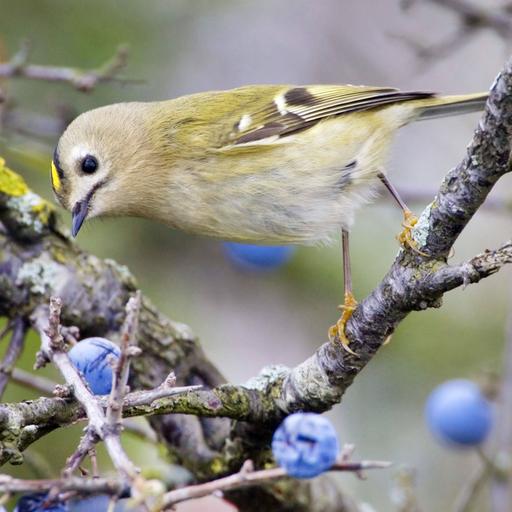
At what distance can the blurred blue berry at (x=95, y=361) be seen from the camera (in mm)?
2156

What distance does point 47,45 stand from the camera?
15.0 feet

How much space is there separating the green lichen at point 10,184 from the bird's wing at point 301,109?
788mm

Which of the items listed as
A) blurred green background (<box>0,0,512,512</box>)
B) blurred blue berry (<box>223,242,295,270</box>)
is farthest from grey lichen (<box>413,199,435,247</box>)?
blurred blue berry (<box>223,242,295,270</box>)

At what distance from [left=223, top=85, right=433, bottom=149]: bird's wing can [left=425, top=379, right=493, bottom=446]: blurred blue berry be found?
1.14 metres

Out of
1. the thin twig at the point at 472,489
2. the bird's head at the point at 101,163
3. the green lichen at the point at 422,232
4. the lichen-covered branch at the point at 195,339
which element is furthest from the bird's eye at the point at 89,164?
the thin twig at the point at 472,489

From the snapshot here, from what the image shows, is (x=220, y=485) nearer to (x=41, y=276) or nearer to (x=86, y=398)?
(x=86, y=398)

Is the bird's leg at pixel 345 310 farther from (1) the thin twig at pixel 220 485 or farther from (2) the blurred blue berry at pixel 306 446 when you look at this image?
(1) the thin twig at pixel 220 485

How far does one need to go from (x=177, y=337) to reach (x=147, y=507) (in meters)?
1.54

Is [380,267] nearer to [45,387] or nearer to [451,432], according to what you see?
[451,432]

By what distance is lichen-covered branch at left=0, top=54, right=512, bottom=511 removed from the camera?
6.05ft

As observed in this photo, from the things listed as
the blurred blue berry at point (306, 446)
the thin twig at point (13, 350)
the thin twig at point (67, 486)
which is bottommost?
the thin twig at point (67, 486)

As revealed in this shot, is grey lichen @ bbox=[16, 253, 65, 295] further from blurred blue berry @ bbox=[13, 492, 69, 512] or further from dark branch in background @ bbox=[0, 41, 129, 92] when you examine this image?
blurred blue berry @ bbox=[13, 492, 69, 512]

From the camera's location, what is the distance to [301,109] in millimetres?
3400

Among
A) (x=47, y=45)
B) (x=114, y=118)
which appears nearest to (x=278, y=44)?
(x=47, y=45)
